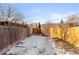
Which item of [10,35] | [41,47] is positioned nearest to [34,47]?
[41,47]

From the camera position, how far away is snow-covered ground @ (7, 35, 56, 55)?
168cm

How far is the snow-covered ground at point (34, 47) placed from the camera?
1.68 meters

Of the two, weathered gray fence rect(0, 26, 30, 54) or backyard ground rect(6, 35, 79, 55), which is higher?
weathered gray fence rect(0, 26, 30, 54)

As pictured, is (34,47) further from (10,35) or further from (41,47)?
(10,35)

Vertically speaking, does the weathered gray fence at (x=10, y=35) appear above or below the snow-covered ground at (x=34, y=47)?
above

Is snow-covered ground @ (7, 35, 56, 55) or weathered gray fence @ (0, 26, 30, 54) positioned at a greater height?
weathered gray fence @ (0, 26, 30, 54)

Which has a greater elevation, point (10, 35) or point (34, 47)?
point (10, 35)

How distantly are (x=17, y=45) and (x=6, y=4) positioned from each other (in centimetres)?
38

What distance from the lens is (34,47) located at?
Answer: 170 centimetres
